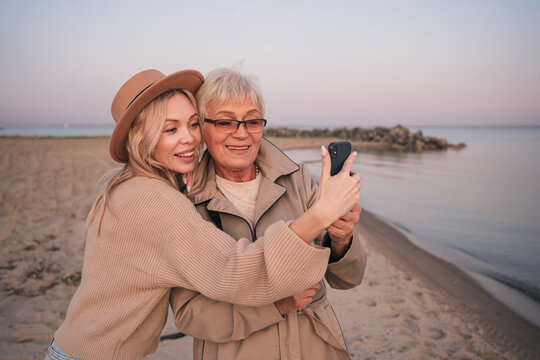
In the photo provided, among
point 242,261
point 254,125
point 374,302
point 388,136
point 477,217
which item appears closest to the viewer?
point 242,261

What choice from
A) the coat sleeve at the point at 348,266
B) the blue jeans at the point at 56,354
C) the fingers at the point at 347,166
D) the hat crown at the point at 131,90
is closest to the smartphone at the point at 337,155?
the fingers at the point at 347,166

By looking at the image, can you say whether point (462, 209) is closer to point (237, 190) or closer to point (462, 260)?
point (462, 260)

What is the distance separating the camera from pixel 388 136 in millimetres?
36531

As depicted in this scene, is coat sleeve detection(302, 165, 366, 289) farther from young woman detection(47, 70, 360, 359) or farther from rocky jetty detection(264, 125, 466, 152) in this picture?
rocky jetty detection(264, 125, 466, 152)

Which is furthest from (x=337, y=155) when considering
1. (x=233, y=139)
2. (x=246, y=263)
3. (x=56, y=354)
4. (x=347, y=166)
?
(x=56, y=354)

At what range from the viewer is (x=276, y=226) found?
1305 mm

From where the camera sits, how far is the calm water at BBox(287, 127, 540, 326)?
5.57 m

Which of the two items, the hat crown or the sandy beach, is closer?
the hat crown

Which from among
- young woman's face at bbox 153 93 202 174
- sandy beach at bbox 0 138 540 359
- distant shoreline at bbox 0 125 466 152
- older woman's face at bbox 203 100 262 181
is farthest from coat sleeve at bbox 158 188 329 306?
distant shoreline at bbox 0 125 466 152

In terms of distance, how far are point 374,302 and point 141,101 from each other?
13.7 ft

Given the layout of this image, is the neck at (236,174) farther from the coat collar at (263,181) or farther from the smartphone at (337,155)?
the smartphone at (337,155)

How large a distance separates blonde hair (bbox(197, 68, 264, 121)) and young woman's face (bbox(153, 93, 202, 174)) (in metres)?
0.17

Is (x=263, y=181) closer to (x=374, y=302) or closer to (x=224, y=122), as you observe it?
(x=224, y=122)

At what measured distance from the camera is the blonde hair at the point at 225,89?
2189 mm
